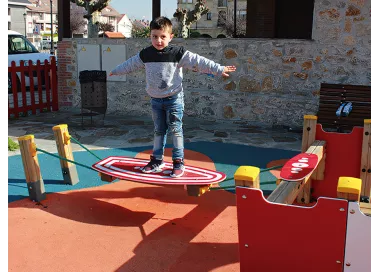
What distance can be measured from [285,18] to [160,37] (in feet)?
29.5

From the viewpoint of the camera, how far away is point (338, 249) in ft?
9.61

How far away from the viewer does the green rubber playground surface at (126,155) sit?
5.68 metres

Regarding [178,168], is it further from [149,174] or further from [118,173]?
[118,173]

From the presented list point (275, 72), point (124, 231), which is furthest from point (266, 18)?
point (124, 231)

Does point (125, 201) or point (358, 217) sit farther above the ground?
point (358, 217)

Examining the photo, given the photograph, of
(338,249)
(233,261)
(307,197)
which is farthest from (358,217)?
(307,197)

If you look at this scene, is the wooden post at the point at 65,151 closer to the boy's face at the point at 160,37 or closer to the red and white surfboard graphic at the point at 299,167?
the boy's face at the point at 160,37

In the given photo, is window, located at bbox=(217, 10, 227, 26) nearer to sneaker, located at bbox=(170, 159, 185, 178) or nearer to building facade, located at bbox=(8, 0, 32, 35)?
building facade, located at bbox=(8, 0, 32, 35)

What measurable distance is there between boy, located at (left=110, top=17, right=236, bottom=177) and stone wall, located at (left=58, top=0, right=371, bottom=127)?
469 cm

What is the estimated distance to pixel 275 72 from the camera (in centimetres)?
936

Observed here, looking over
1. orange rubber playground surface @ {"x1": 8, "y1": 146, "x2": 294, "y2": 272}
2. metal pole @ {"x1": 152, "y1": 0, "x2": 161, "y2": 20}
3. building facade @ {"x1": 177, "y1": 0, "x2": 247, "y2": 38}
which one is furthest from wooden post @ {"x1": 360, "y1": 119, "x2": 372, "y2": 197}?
building facade @ {"x1": 177, "y1": 0, "x2": 247, "y2": 38}

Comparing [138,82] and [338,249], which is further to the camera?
[138,82]
